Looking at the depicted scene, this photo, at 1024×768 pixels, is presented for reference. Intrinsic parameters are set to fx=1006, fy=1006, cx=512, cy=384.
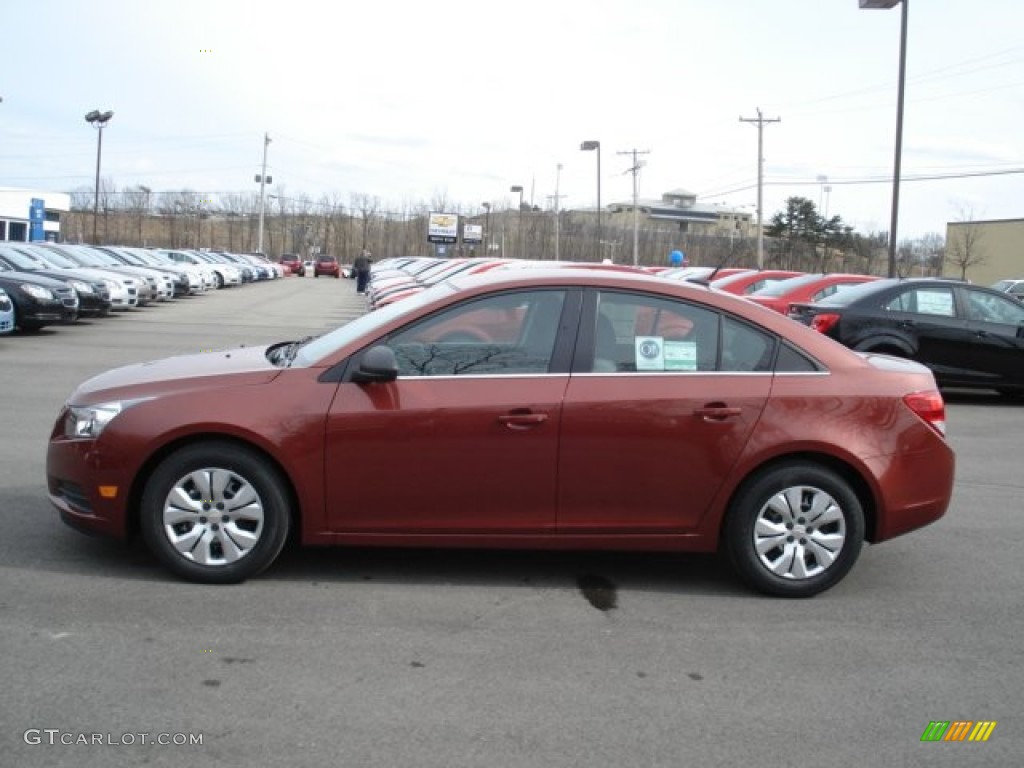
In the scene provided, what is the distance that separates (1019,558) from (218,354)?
4.90 meters

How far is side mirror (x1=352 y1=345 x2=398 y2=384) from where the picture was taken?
4863mm

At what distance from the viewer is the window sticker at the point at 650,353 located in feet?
16.9

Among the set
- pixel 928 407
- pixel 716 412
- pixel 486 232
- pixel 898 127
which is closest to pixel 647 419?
pixel 716 412

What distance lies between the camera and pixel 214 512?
16.1 feet

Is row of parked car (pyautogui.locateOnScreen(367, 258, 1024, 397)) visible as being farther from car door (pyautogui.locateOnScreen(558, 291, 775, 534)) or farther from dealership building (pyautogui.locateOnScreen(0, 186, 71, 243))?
dealership building (pyautogui.locateOnScreen(0, 186, 71, 243))

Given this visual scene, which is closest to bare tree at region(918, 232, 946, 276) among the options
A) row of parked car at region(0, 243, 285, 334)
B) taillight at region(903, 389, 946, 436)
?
row of parked car at region(0, 243, 285, 334)

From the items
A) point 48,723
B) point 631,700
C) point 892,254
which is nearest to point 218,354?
point 48,723

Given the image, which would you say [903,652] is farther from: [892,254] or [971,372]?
[892,254]

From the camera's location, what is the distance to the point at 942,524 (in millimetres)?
6754

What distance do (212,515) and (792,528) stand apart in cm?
290

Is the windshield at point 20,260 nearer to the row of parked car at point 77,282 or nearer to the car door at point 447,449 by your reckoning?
the row of parked car at point 77,282

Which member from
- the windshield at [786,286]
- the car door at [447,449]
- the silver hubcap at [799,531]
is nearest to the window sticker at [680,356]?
the car door at [447,449]

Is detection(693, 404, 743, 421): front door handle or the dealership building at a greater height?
the dealership building

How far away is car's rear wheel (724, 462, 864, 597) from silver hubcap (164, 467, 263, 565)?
2404 mm
